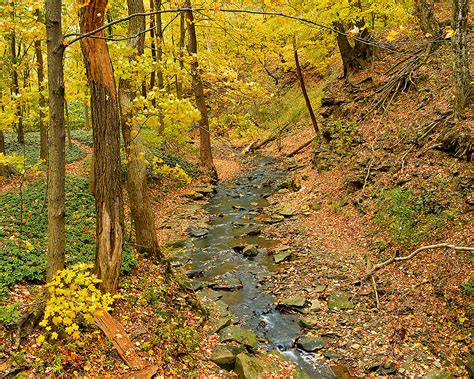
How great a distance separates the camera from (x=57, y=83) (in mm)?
4809

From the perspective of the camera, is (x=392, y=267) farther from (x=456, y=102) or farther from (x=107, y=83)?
(x=107, y=83)

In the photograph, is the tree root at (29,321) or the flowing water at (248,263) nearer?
the tree root at (29,321)

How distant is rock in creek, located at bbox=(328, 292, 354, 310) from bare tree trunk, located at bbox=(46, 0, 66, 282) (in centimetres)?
591

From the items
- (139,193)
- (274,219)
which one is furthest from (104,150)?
(274,219)

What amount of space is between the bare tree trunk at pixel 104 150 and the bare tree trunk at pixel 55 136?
1177 millimetres

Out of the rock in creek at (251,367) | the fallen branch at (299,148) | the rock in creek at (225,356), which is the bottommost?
the rock in creek at (251,367)

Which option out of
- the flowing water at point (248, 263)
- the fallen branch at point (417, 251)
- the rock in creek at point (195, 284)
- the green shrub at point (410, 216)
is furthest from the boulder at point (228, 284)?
the green shrub at point (410, 216)

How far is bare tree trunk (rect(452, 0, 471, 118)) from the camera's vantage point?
9664mm

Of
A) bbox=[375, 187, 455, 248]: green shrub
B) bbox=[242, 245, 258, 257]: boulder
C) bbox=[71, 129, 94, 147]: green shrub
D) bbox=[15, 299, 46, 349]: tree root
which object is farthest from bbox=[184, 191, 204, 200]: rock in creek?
bbox=[15, 299, 46, 349]: tree root

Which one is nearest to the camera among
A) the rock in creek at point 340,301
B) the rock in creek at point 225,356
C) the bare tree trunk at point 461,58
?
the rock in creek at point 225,356

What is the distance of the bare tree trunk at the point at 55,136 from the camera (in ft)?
15.4

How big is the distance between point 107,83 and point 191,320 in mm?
4806

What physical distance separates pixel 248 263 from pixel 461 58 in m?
8.26

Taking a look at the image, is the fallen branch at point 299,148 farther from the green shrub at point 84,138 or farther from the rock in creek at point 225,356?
the rock in creek at point 225,356
